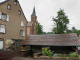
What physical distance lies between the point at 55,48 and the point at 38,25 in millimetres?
28360

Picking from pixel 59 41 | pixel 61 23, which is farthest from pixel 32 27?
pixel 59 41

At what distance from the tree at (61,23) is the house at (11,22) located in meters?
12.7

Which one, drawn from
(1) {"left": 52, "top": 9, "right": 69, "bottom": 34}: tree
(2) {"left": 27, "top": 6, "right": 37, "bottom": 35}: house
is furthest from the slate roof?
(2) {"left": 27, "top": 6, "right": 37, "bottom": 35}: house

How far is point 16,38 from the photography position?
74.5 feet

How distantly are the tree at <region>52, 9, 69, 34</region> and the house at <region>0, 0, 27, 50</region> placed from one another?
41.7ft

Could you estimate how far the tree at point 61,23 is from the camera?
1295 inches

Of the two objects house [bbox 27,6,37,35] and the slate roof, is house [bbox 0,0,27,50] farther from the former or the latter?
house [bbox 27,6,37,35]

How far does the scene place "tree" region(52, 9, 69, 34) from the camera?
32894 mm

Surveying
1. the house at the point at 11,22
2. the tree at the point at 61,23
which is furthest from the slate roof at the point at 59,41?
the tree at the point at 61,23

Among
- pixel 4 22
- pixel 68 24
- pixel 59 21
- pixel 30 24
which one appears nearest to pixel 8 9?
pixel 4 22

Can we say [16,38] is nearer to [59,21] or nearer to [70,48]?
[70,48]

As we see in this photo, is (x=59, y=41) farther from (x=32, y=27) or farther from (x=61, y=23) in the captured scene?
(x=32, y=27)

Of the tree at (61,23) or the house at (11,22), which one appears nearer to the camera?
the house at (11,22)

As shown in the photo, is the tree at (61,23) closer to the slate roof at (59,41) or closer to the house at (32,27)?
the slate roof at (59,41)
